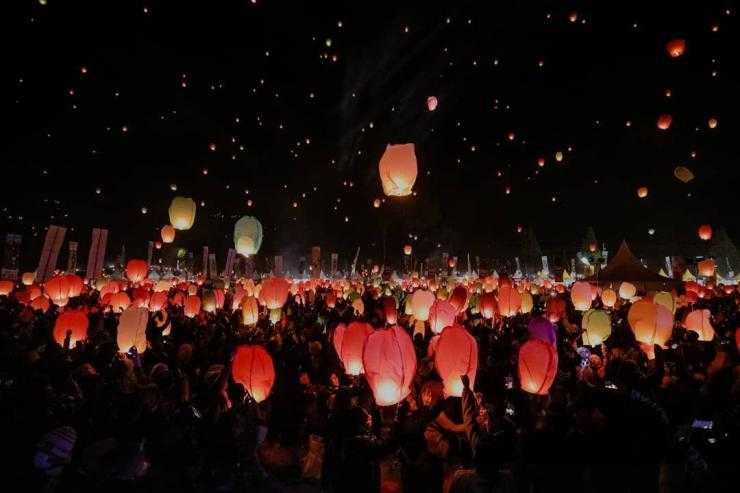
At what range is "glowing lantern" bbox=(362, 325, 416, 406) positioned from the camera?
430 cm

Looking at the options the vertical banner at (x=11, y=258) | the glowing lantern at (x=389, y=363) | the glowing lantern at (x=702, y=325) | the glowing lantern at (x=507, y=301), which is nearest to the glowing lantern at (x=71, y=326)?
the glowing lantern at (x=389, y=363)

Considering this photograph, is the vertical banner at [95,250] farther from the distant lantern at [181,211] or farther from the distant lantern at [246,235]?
the distant lantern at [246,235]

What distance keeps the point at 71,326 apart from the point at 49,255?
562 centimetres

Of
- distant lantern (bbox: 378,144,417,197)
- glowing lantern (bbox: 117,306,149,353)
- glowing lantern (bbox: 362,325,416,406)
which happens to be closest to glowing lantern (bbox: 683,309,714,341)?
distant lantern (bbox: 378,144,417,197)

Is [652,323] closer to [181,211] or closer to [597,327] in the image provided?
[597,327]

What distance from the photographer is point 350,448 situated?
386 centimetres

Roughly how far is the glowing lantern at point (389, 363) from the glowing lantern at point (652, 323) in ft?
15.4

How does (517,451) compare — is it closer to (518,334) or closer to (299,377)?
(299,377)

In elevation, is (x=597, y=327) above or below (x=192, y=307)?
below

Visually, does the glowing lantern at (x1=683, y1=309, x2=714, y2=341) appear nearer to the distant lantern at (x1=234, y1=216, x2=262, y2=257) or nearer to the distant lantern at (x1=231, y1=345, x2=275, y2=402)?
the distant lantern at (x1=231, y1=345, x2=275, y2=402)

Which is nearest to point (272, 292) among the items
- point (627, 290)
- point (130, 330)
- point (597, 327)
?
point (130, 330)

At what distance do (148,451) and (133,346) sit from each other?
106 inches

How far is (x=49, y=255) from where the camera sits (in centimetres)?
1169

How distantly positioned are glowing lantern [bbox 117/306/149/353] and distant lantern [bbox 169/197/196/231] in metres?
3.18
